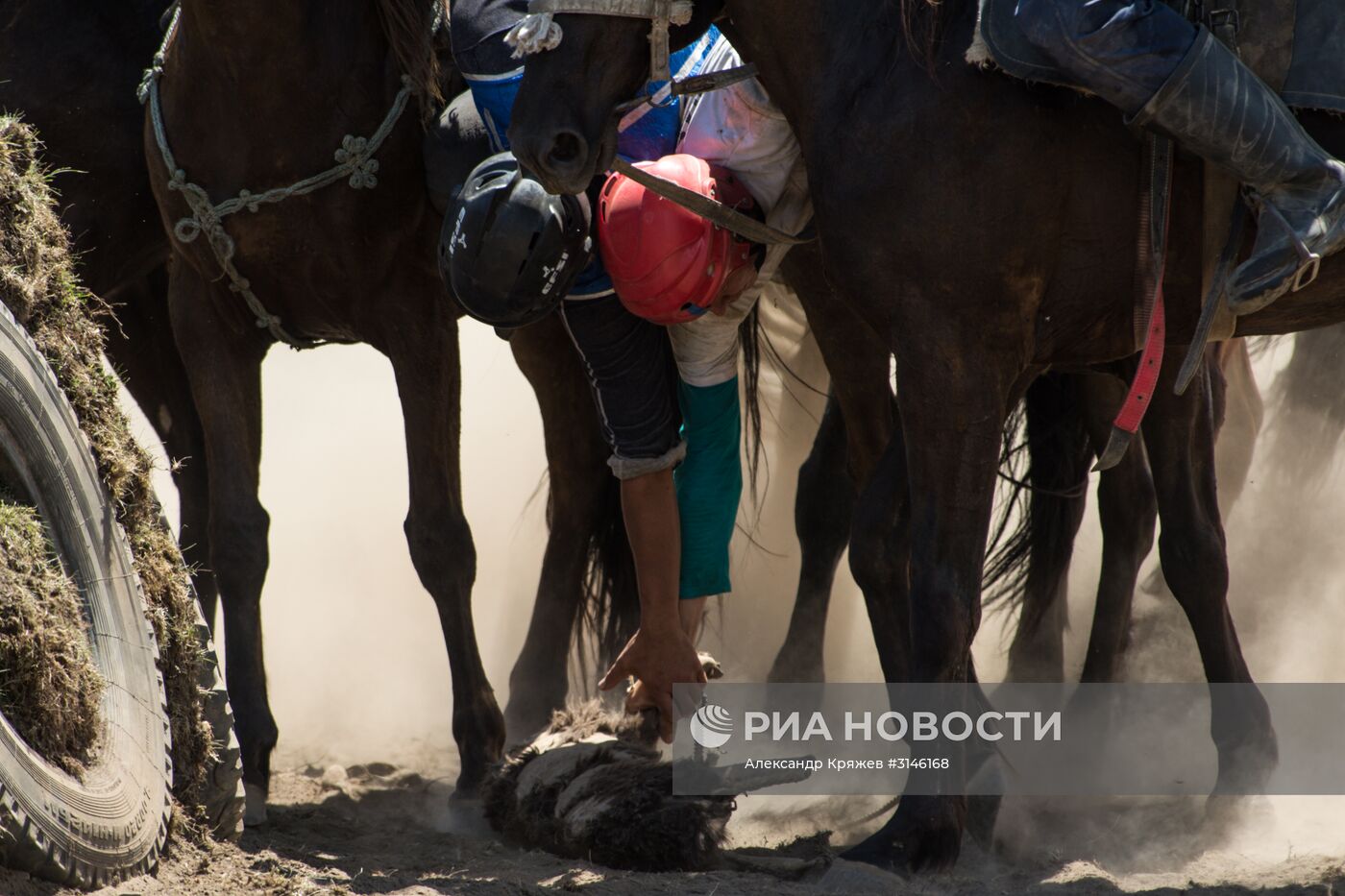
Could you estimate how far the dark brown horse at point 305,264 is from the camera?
3744mm

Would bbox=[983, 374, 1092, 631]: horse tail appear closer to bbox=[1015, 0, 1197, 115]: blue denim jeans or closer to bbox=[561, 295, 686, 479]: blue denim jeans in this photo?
bbox=[561, 295, 686, 479]: blue denim jeans

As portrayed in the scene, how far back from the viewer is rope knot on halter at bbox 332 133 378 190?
12.4 ft

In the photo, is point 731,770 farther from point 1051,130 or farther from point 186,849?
point 1051,130

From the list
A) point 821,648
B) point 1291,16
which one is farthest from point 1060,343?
point 821,648

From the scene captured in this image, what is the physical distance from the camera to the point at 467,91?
3.95 meters

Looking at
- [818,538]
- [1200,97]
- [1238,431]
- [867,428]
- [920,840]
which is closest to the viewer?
[1200,97]

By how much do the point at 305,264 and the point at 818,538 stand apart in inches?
74.4

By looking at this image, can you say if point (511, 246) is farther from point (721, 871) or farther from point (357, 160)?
point (721, 871)

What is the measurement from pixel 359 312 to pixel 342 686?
2.11 meters

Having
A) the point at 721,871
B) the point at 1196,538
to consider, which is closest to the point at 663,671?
the point at 721,871

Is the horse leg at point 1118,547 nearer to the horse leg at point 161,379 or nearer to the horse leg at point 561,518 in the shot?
the horse leg at point 561,518

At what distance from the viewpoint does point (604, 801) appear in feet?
11.2

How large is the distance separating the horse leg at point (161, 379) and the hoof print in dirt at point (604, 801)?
1613 mm

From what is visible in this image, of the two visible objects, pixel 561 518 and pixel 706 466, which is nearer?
pixel 706 466
